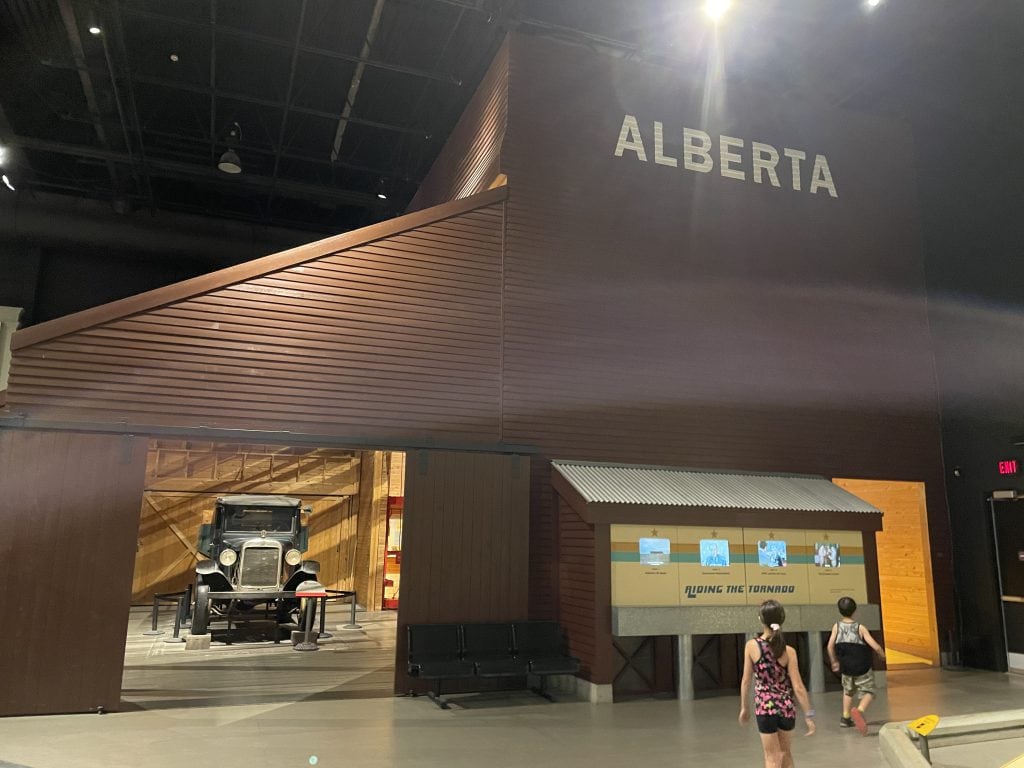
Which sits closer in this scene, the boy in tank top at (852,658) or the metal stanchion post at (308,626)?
the boy in tank top at (852,658)

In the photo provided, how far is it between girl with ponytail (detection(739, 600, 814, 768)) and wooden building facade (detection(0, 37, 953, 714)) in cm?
405

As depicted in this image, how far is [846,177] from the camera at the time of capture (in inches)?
543

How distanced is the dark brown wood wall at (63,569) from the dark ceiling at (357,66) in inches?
307

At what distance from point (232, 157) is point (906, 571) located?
15496 millimetres

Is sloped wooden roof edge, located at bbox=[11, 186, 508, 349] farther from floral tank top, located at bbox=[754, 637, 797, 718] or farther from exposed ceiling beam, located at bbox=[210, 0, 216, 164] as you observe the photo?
floral tank top, located at bbox=[754, 637, 797, 718]

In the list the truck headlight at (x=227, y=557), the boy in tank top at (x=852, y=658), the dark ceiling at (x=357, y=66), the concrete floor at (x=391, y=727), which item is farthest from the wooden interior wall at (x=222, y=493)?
the boy in tank top at (x=852, y=658)

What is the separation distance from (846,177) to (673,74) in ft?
13.2

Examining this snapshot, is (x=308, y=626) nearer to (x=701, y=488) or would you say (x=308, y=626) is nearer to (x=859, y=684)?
(x=701, y=488)

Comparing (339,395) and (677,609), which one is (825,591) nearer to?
(677,609)

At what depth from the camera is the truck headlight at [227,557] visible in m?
13.1

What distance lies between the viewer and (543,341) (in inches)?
433

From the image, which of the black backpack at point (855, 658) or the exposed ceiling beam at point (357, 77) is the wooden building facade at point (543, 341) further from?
the black backpack at point (855, 658)

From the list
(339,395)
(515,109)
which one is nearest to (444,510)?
(339,395)

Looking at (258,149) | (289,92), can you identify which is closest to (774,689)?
(289,92)
